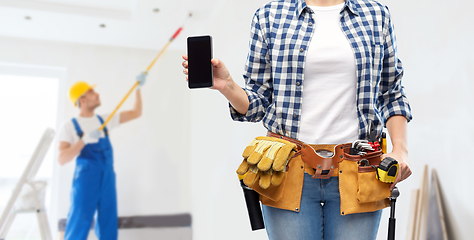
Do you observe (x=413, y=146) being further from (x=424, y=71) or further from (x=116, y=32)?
(x=116, y=32)

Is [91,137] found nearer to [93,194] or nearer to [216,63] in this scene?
[93,194]

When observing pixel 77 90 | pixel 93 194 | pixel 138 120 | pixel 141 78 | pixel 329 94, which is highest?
pixel 141 78

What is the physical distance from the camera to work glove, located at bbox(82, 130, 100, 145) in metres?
3.30

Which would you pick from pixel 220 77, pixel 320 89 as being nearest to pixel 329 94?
pixel 320 89

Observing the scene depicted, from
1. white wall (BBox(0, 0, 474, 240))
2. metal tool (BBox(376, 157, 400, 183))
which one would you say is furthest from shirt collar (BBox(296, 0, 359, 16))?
white wall (BBox(0, 0, 474, 240))

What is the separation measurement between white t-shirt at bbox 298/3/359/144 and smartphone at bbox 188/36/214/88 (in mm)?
215

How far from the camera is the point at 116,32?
3.51m

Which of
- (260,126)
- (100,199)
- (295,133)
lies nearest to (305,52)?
(295,133)

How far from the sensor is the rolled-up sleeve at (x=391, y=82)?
0.78 meters

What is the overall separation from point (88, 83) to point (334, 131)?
3.42m

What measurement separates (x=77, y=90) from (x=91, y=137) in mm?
571

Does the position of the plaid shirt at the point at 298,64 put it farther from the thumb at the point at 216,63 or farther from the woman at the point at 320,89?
the thumb at the point at 216,63

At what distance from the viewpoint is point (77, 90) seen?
3.56m

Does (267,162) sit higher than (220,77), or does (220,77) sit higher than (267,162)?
(220,77)
